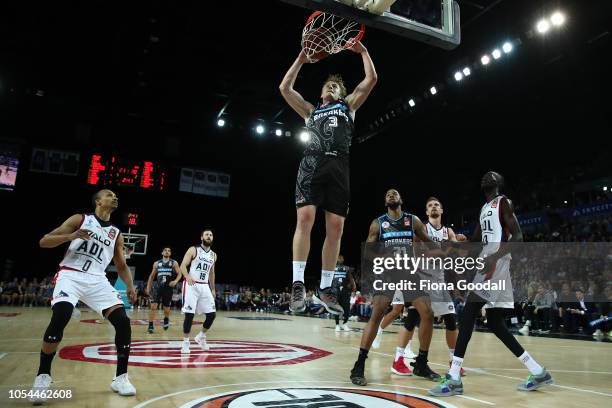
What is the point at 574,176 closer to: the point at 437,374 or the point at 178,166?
the point at 437,374

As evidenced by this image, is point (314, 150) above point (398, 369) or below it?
above

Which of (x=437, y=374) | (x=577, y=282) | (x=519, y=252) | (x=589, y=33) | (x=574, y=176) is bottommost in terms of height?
(x=437, y=374)

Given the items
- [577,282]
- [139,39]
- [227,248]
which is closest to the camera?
[577,282]

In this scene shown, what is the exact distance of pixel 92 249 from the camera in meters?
4.73

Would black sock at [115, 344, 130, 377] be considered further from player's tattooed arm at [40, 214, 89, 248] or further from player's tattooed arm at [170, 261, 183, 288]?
player's tattooed arm at [170, 261, 183, 288]

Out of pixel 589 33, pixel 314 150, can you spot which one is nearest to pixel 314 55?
pixel 314 150

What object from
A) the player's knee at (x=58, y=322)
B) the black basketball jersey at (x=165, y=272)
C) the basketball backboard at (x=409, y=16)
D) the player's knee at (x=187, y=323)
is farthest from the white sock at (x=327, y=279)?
the black basketball jersey at (x=165, y=272)

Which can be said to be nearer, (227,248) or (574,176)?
(574,176)

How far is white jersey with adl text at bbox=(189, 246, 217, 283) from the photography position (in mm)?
8484

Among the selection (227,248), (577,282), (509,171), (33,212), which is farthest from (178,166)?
(577,282)

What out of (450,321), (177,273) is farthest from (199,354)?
(177,273)

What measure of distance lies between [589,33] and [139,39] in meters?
13.8

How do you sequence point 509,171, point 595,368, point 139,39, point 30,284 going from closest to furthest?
point 595,368, point 139,39, point 509,171, point 30,284

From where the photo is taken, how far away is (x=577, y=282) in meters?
13.2
